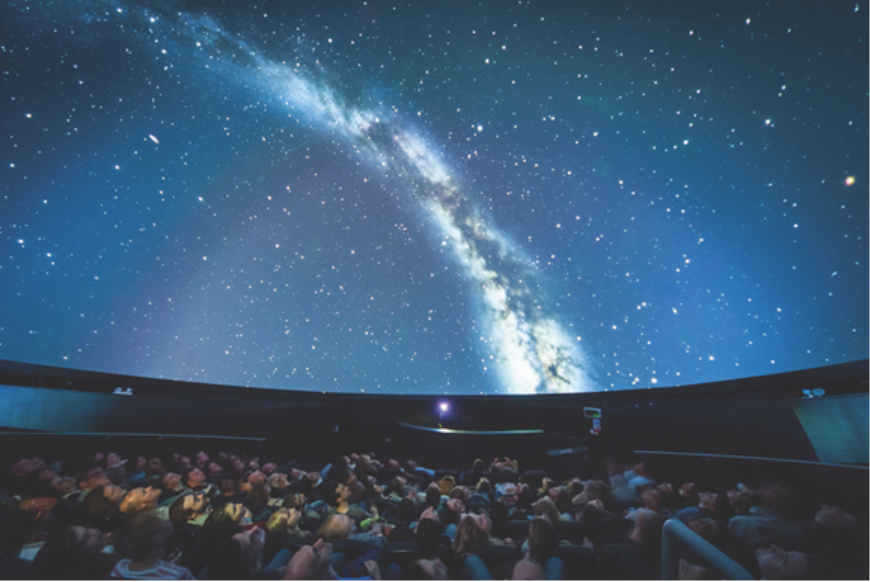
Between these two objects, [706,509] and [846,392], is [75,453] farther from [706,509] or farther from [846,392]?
[846,392]

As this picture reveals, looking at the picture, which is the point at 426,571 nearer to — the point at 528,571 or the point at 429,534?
the point at 429,534

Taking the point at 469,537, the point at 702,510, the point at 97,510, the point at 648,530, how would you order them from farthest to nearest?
the point at 702,510 < the point at 97,510 < the point at 469,537 < the point at 648,530

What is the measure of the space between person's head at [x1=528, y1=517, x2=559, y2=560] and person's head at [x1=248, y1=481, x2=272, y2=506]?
4029 millimetres

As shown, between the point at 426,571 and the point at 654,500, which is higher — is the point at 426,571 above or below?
below

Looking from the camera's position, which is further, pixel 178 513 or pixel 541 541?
pixel 178 513

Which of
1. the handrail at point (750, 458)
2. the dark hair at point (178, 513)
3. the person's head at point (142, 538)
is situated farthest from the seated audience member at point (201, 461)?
the handrail at point (750, 458)

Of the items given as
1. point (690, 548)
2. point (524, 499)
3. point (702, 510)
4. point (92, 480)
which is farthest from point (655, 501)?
point (92, 480)

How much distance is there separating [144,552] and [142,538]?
156mm

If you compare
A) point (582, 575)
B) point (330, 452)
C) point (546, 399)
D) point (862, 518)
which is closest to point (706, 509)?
point (862, 518)

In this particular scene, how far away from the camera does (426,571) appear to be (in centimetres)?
267

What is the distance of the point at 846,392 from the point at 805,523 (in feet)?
4.21

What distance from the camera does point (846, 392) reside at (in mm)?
2967

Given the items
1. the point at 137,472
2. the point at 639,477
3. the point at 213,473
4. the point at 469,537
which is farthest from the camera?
the point at 213,473

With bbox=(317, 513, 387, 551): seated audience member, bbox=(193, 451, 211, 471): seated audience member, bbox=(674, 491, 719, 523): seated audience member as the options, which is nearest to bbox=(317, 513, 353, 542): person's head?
bbox=(317, 513, 387, 551): seated audience member
